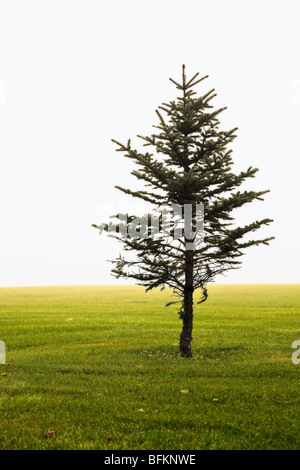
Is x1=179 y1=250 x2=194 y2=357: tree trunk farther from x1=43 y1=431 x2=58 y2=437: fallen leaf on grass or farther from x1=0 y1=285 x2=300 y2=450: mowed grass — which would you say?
x1=43 y1=431 x2=58 y2=437: fallen leaf on grass

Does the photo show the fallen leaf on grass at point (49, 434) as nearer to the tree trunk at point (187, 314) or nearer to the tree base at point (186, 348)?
the tree trunk at point (187, 314)

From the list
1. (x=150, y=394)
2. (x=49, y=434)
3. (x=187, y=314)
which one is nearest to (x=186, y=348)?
(x=187, y=314)

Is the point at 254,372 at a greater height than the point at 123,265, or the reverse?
the point at 123,265

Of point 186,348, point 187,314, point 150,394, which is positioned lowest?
point 150,394

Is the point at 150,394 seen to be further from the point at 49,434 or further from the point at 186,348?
the point at 186,348

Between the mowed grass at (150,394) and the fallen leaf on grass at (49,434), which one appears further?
the fallen leaf on grass at (49,434)

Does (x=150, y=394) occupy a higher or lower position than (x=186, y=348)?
lower

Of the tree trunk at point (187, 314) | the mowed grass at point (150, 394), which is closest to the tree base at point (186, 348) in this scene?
the tree trunk at point (187, 314)

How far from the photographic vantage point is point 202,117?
607 inches

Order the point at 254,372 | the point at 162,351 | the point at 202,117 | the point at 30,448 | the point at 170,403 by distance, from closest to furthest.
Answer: the point at 30,448
the point at 170,403
the point at 254,372
the point at 202,117
the point at 162,351

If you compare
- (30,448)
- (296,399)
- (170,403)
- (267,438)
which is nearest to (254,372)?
(296,399)

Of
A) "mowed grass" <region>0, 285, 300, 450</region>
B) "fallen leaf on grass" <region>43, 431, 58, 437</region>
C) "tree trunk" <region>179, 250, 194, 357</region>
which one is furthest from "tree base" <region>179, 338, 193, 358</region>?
"fallen leaf on grass" <region>43, 431, 58, 437</region>
